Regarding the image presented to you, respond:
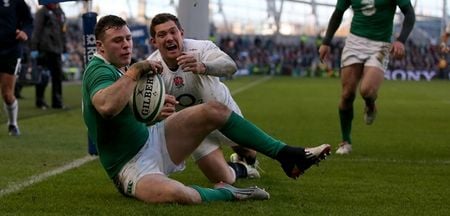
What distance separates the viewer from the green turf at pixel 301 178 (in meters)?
6.16

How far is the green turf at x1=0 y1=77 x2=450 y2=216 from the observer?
20.2ft

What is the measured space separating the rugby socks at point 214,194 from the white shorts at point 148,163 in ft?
0.99

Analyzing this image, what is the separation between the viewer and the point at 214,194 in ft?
20.9

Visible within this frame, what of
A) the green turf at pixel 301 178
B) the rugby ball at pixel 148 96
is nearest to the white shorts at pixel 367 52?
the green turf at pixel 301 178

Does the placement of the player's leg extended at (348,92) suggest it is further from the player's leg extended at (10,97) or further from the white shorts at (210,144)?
the player's leg extended at (10,97)

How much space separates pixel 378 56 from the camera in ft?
33.4

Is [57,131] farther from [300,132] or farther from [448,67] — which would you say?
[448,67]

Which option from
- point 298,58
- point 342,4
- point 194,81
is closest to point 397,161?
point 342,4

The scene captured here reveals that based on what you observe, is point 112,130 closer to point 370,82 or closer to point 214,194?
point 214,194

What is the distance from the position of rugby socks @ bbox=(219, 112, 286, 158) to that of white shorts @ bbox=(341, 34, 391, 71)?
4.01 meters

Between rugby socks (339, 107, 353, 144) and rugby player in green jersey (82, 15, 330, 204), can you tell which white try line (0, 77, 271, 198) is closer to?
rugby player in green jersey (82, 15, 330, 204)

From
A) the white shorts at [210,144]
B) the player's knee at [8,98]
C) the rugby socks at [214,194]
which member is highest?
the white shorts at [210,144]

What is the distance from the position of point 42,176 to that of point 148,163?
180 cm

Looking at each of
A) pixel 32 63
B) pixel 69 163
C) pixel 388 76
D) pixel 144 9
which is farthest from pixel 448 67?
pixel 69 163
